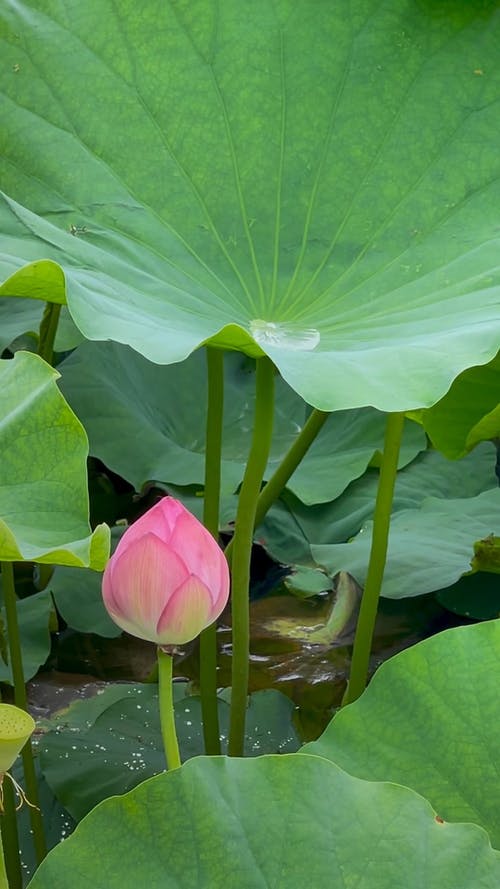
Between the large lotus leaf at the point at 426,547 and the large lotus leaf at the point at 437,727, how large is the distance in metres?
0.48

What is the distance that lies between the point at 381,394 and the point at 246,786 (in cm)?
29

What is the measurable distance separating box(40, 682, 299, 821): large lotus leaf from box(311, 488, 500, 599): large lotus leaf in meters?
0.18

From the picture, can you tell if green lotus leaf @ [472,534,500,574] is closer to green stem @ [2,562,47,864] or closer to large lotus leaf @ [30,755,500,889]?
green stem @ [2,562,47,864]

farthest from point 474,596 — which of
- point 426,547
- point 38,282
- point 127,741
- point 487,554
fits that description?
point 38,282

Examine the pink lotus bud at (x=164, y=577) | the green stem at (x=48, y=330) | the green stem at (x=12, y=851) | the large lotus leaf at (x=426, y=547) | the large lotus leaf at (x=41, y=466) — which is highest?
the green stem at (x=48, y=330)

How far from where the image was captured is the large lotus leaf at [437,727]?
0.73m

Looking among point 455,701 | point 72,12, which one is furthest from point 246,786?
point 72,12

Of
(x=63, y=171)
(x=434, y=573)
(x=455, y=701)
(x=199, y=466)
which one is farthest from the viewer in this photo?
(x=199, y=466)

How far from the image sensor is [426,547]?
4.33 ft

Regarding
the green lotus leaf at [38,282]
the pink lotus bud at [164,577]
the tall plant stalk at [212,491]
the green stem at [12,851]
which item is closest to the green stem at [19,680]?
the green stem at [12,851]

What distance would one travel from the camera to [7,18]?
1.09 meters

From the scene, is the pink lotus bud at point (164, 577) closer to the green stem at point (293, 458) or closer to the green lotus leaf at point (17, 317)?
the green stem at point (293, 458)

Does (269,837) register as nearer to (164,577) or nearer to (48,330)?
(164,577)

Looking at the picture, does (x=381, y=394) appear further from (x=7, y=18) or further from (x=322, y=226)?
(x=7, y=18)
